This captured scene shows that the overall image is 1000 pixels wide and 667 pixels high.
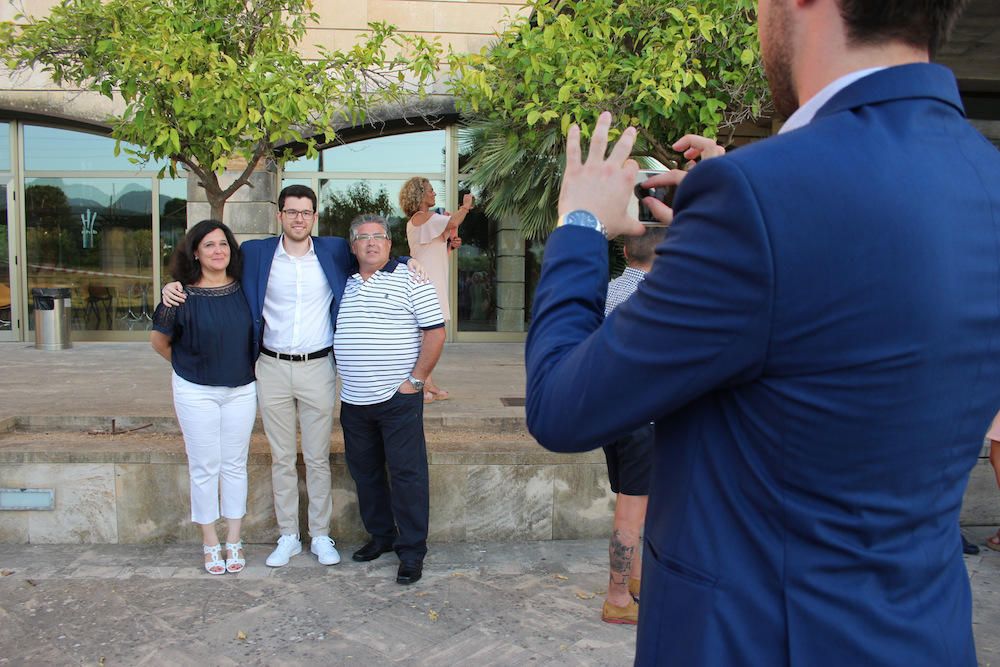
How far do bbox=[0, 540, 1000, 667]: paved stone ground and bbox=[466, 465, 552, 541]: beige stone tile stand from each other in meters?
0.09

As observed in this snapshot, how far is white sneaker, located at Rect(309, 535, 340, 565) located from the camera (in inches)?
180

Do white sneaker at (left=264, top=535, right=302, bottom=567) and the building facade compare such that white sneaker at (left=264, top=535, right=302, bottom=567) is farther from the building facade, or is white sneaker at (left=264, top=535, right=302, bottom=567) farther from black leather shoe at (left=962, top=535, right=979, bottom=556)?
the building facade

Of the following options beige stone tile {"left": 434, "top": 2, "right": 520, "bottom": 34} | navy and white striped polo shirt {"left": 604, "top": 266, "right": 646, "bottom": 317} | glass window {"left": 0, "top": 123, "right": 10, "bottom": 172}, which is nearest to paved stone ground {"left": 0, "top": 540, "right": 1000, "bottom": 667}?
navy and white striped polo shirt {"left": 604, "top": 266, "right": 646, "bottom": 317}

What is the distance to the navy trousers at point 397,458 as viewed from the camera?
174 inches

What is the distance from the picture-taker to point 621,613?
151 inches

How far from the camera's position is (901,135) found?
3.08 feet

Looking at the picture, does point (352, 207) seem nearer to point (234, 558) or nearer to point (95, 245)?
point (95, 245)

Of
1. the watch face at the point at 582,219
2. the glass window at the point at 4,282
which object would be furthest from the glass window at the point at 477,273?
the watch face at the point at 582,219

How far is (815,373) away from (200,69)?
487cm

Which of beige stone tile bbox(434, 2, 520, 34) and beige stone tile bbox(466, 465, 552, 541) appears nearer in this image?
beige stone tile bbox(466, 465, 552, 541)

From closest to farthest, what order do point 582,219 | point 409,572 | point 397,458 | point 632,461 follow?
point 582,219 → point 632,461 → point 409,572 → point 397,458

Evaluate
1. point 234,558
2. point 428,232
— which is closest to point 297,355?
point 234,558

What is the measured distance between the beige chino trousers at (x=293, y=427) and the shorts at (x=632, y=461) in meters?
1.79

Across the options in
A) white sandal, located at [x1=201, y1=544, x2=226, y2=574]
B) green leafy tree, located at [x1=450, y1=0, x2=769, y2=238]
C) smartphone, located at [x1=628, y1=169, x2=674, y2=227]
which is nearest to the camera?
smartphone, located at [x1=628, y1=169, x2=674, y2=227]
